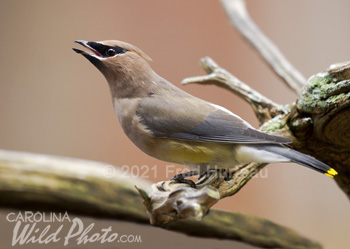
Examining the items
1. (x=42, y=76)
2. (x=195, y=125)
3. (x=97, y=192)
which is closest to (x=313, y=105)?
(x=195, y=125)

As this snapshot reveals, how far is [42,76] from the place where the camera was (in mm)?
3523

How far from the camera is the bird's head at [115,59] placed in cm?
167

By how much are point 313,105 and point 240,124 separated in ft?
1.46

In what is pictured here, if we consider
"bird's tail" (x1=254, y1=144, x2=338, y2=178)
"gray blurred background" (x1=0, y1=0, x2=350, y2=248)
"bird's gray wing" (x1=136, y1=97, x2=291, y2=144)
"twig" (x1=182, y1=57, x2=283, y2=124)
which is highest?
"gray blurred background" (x1=0, y1=0, x2=350, y2=248)

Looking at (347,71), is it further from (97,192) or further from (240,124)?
(97,192)

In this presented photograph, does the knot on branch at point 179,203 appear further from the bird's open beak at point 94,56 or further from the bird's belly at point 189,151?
the bird's open beak at point 94,56

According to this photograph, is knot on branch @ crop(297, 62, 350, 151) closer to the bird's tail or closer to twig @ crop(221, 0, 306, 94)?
the bird's tail

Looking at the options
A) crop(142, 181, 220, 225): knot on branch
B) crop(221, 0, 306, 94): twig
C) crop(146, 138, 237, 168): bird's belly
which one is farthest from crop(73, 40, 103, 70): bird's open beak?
crop(221, 0, 306, 94): twig

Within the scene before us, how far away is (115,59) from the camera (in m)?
1.70

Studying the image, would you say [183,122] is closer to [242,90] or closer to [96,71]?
[242,90]

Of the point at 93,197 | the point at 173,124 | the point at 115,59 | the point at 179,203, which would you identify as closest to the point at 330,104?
the point at 173,124

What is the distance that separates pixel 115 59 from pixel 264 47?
161 cm

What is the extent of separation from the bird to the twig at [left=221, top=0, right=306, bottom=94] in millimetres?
1162

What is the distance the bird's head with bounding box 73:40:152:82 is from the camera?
1.67 meters
